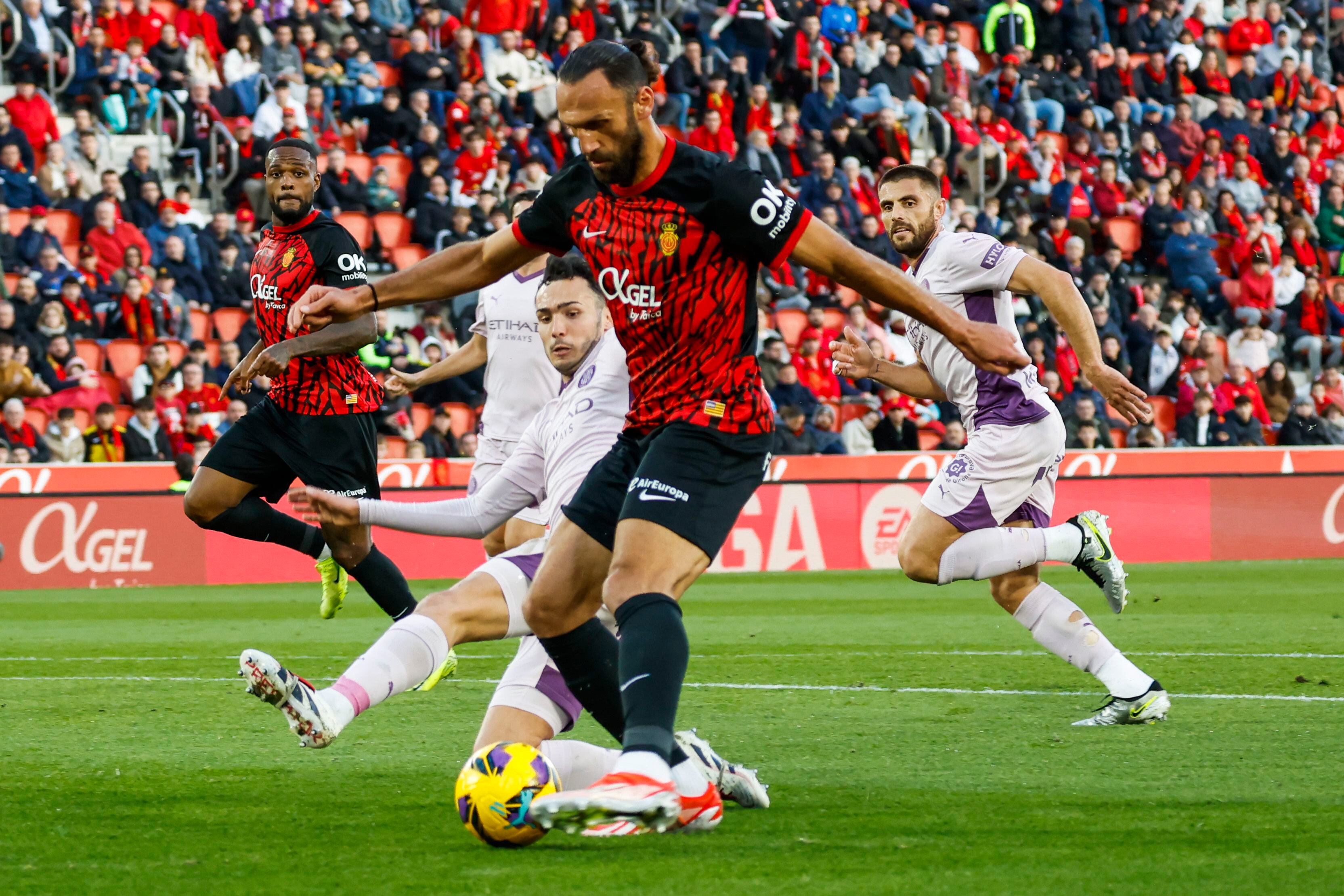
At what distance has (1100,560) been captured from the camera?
7480mm

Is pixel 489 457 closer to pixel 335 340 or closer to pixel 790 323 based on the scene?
pixel 335 340

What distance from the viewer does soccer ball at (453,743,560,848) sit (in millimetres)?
4449

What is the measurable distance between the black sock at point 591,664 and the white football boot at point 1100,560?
9.90ft

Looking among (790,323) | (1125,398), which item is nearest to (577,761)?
(1125,398)

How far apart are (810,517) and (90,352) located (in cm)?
710

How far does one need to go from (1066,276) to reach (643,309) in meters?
2.79

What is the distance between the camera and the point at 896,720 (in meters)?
6.96

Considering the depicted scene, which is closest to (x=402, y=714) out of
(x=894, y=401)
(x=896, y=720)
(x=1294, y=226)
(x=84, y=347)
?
(x=896, y=720)

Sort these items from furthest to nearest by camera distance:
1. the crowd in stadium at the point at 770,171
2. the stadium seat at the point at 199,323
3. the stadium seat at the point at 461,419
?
1. the stadium seat at the point at 461,419
2. the stadium seat at the point at 199,323
3. the crowd in stadium at the point at 770,171

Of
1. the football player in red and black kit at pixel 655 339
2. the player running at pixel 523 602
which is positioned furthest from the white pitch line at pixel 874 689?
the football player in red and black kit at pixel 655 339

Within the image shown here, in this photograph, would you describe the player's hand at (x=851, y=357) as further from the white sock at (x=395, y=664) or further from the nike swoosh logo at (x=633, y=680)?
the nike swoosh logo at (x=633, y=680)

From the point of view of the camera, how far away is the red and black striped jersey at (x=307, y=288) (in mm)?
8602

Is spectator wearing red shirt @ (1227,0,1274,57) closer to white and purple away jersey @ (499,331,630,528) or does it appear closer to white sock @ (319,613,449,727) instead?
white and purple away jersey @ (499,331,630,528)

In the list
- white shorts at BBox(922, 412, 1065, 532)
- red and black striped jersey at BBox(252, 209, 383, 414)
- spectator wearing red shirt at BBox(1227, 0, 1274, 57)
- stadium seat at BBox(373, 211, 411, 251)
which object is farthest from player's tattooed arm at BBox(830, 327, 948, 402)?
spectator wearing red shirt at BBox(1227, 0, 1274, 57)
